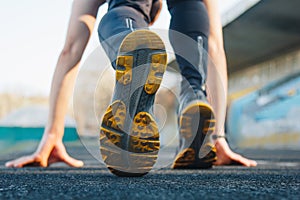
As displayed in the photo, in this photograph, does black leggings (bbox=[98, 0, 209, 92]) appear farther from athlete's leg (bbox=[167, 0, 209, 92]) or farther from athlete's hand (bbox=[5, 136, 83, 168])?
athlete's hand (bbox=[5, 136, 83, 168])

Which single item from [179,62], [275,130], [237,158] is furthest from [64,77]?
[275,130]

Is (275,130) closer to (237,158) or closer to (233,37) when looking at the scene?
(233,37)

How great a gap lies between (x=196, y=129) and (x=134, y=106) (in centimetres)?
33

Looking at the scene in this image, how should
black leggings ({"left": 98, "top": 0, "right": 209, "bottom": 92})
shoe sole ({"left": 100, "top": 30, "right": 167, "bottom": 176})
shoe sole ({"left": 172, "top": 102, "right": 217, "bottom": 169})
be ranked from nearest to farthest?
shoe sole ({"left": 100, "top": 30, "right": 167, "bottom": 176}) < shoe sole ({"left": 172, "top": 102, "right": 217, "bottom": 169}) < black leggings ({"left": 98, "top": 0, "right": 209, "bottom": 92})

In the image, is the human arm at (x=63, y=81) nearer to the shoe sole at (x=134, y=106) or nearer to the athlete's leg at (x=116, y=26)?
the athlete's leg at (x=116, y=26)

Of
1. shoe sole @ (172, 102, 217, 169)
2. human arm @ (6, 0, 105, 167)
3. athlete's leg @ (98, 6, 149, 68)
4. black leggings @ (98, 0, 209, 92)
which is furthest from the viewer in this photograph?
human arm @ (6, 0, 105, 167)

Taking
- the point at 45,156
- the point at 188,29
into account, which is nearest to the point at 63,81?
the point at 45,156

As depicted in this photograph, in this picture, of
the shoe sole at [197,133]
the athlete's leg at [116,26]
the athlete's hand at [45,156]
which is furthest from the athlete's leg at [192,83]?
the athlete's hand at [45,156]

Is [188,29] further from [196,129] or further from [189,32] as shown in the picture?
[196,129]

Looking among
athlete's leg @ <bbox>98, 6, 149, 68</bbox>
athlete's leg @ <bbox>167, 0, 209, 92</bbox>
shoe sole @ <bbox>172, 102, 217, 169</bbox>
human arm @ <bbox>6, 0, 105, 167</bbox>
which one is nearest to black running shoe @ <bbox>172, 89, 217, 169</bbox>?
shoe sole @ <bbox>172, 102, 217, 169</bbox>

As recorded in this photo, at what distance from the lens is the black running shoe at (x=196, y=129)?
1165 millimetres

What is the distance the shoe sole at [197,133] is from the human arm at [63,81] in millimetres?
536

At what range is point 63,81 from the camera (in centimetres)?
158

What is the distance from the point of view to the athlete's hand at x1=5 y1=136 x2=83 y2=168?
1545 millimetres
